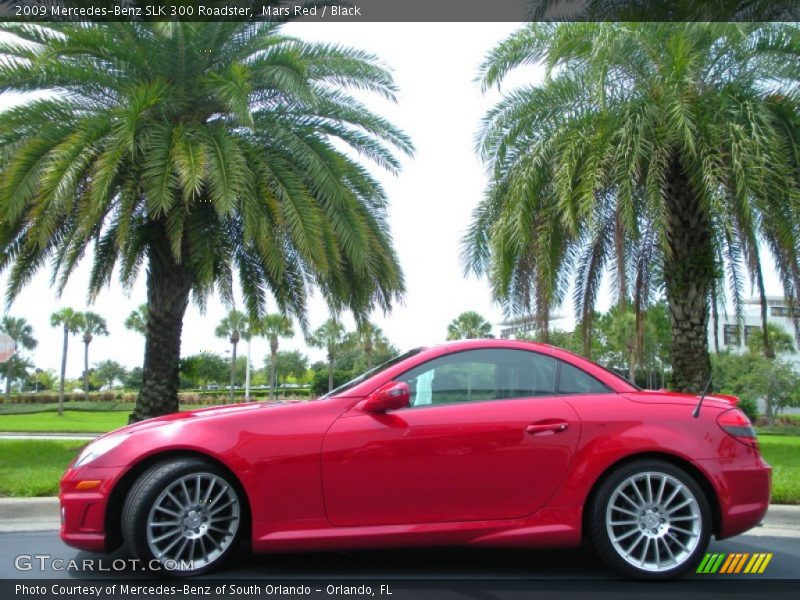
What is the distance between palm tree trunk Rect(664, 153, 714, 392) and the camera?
11773 mm

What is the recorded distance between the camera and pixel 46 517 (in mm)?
6785

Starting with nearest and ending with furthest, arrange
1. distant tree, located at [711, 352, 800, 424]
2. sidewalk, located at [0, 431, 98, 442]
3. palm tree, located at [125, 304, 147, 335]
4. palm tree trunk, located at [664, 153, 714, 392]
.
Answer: palm tree trunk, located at [664, 153, 714, 392]
sidewalk, located at [0, 431, 98, 442]
distant tree, located at [711, 352, 800, 424]
palm tree, located at [125, 304, 147, 335]

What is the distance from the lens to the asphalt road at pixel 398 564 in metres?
4.85

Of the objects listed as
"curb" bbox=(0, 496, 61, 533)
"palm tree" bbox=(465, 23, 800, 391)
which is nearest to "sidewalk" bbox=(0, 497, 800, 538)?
"curb" bbox=(0, 496, 61, 533)

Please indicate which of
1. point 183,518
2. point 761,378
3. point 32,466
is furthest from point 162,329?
point 761,378

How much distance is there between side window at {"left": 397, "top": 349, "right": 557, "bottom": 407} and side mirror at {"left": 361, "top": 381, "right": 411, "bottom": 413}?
0.60ft

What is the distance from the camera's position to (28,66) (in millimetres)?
12109

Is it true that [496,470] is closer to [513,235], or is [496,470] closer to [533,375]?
[533,375]

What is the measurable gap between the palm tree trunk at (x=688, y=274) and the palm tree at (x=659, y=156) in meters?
0.02

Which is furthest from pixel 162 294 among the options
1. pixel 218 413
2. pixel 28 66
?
pixel 218 413

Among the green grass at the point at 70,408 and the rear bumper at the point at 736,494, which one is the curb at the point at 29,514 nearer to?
the rear bumper at the point at 736,494

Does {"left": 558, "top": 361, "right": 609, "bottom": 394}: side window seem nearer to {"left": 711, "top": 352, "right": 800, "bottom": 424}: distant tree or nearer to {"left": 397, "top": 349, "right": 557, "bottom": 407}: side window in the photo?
{"left": 397, "top": 349, "right": 557, "bottom": 407}: side window

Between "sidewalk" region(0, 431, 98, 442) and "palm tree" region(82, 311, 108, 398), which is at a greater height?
"palm tree" region(82, 311, 108, 398)

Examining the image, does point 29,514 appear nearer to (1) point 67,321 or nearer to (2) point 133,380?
(1) point 67,321
